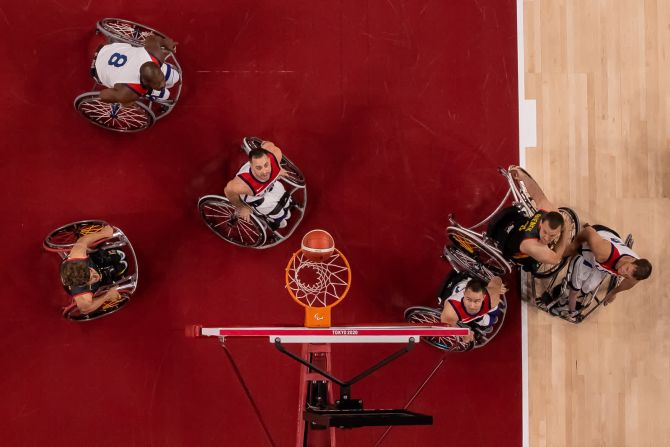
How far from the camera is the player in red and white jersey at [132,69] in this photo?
22.5 ft

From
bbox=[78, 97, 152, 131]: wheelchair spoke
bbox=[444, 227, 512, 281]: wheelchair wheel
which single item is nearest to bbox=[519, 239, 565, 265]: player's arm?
bbox=[444, 227, 512, 281]: wheelchair wheel

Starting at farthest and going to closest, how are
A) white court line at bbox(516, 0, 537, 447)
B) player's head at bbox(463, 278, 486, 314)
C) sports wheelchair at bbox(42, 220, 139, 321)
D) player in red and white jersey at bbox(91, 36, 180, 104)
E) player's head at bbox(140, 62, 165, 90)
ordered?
1. white court line at bbox(516, 0, 537, 447)
2. sports wheelchair at bbox(42, 220, 139, 321)
3. player in red and white jersey at bbox(91, 36, 180, 104)
4. player's head at bbox(140, 62, 165, 90)
5. player's head at bbox(463, 278, 486, 314)

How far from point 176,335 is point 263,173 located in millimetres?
2228

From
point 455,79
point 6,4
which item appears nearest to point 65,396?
point 6,4

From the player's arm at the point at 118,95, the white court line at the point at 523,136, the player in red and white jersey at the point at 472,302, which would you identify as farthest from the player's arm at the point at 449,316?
the player's arm at the point at 118,95

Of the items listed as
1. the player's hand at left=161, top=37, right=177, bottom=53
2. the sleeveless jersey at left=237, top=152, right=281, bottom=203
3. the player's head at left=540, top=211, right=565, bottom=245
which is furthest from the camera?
the player's hand at left=161, top=37, right=177, bottom=53

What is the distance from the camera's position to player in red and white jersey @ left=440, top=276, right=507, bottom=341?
670cm

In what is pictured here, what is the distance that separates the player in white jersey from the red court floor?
2.87 ft

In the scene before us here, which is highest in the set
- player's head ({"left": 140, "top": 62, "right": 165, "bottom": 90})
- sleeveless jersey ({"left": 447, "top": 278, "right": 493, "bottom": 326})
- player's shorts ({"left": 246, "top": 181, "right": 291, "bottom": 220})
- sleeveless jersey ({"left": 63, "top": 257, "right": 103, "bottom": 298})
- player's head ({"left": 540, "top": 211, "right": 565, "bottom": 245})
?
player's head ({"left": 140, "top": 62, "right": 165, "bottom": 90})

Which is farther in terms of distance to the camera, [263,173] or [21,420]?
[21,420]

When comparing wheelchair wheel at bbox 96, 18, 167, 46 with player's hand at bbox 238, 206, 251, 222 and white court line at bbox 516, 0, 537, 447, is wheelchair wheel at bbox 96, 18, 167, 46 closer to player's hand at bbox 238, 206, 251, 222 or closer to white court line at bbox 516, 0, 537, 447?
player's hand at bbox 238, 206, 251, 222

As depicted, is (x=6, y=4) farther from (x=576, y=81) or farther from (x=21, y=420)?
(x=576, y=81)

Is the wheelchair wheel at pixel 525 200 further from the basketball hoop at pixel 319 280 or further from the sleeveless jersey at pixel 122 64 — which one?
the sleeveless jersey at pixel 122 64

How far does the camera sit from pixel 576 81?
796 centimetres
